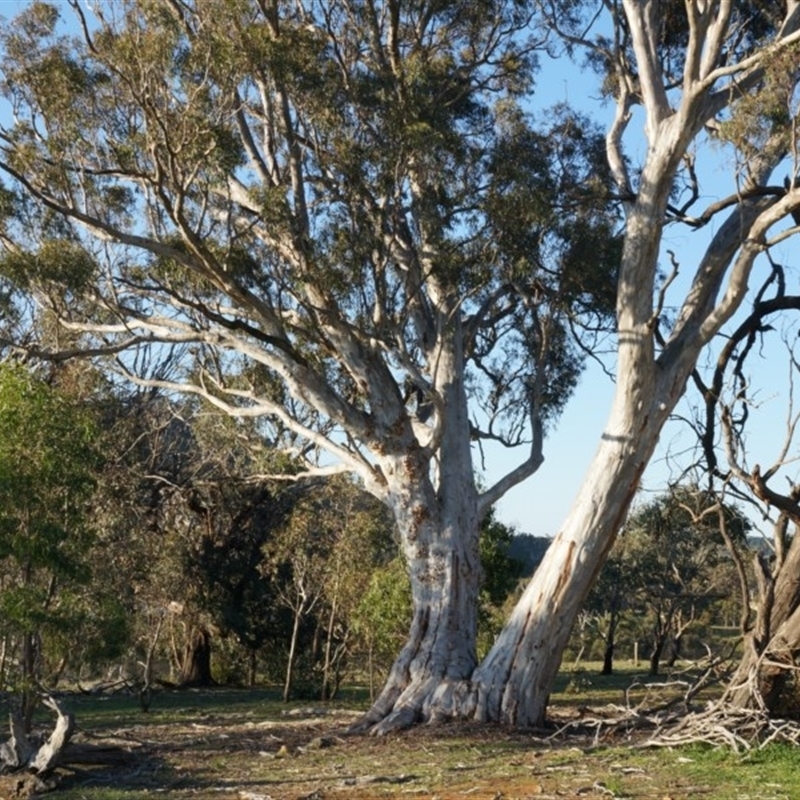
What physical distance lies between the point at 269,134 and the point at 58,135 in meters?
2.63

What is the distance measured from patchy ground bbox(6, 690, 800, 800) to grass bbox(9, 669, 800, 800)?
12mm

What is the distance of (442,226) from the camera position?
16.4 m

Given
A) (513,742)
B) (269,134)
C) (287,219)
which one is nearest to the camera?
(513,742)

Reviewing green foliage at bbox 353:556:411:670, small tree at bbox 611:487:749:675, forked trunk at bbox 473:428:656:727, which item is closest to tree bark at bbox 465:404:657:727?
forked trunk at bbox 473:428:656:727

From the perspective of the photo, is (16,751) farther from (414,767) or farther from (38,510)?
(414,767)

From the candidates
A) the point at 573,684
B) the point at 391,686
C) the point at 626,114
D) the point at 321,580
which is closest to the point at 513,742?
the point at 391,686

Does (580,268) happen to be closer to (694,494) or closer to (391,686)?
(694,494)

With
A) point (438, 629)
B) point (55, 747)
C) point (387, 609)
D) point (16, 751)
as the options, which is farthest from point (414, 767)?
point (387, 609)

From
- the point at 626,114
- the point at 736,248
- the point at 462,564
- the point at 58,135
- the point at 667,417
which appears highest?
the point at 626,114

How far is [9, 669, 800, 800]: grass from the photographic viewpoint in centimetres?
1019

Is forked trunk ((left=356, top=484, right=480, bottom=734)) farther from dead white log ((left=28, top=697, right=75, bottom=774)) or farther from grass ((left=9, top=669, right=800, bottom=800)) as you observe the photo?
dead white log ((left=28, top=697, right=75, bottom=774))

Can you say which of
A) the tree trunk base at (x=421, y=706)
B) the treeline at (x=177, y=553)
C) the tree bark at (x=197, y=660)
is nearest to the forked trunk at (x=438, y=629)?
the tree trunk base at (x=421, y=706)

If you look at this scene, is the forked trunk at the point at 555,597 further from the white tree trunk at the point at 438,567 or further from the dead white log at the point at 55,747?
the dead white log at the point at 55,747

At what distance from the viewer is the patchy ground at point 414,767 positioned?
10203 mm
